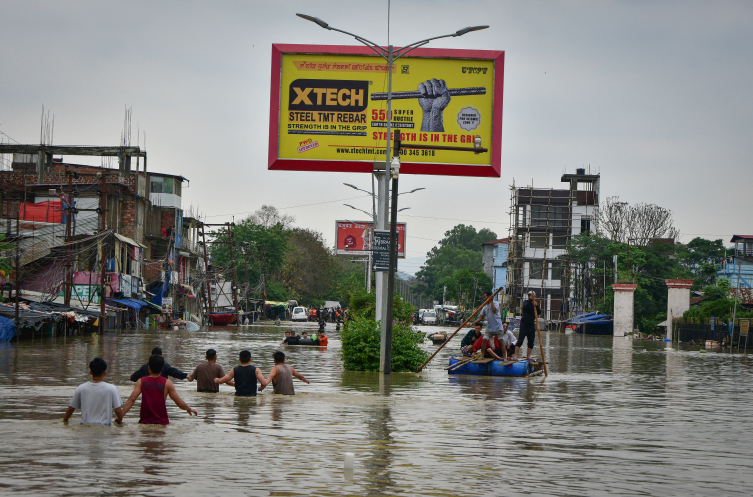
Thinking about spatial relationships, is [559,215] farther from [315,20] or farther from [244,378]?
[244,378]

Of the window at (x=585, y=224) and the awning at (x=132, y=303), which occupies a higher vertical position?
the window at (x=585, y=224)

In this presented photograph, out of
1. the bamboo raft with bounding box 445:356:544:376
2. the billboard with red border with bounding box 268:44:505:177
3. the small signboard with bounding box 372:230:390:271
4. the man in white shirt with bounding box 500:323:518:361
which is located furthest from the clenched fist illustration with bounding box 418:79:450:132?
the bamboo raft with bounding box 445:356:544:376

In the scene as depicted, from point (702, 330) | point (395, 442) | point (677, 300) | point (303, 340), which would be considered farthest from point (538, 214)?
point (395, 442)

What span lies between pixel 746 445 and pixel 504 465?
4.12 metres

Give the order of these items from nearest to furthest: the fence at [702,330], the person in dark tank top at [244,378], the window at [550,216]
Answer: the person in dark tank top at [244,378]
the fence at [702,330]
the window at [550,216]

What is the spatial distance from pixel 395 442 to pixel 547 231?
86999 millimetres

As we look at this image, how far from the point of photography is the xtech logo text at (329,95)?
25.8m

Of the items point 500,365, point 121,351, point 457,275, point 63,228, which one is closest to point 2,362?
point 121,351

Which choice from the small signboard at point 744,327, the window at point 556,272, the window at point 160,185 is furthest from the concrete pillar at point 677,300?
the window at point 160,185

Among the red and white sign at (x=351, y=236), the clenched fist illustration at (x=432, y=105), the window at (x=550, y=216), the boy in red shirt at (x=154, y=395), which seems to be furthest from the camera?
the window at (x=550, y=216)

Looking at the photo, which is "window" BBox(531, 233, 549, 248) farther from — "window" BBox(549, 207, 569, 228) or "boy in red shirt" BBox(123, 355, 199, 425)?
"boy in red shirt" BBox(123, 355, 199, 425)

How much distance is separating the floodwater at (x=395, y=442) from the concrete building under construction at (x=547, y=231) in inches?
2994

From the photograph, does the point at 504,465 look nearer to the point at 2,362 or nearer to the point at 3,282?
the point at 2,362

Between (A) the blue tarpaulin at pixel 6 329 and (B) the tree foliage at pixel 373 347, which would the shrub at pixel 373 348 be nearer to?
(B) the tree foliage at pixel 373 347
